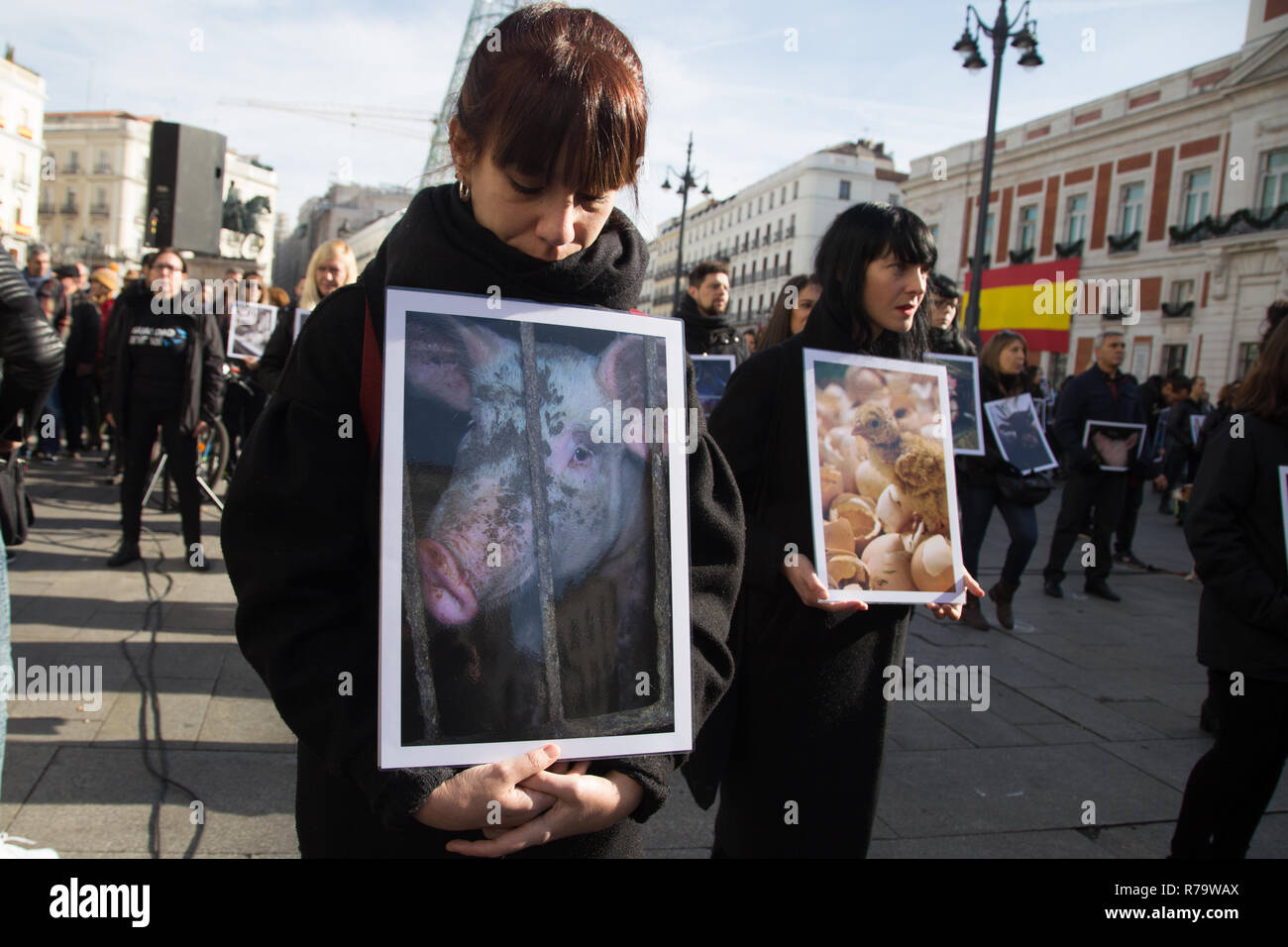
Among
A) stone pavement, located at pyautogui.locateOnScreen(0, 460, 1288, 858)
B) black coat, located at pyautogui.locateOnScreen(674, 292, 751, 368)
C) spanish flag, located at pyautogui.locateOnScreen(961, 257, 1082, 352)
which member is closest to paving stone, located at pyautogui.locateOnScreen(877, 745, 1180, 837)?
stone pavement, located at pyautogui.locateOnScreen(0, 460, 1288, 858)

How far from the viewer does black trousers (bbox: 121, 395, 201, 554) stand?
6.12 metres

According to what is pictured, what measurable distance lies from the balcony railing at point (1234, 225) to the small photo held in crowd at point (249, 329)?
28995mm

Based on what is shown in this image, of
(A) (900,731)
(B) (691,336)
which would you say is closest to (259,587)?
(A) (900,731)

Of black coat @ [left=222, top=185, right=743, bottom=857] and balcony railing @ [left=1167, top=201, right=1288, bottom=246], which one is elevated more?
balcony railing @ [left=1167, top=201, right=1288, bottom=246]

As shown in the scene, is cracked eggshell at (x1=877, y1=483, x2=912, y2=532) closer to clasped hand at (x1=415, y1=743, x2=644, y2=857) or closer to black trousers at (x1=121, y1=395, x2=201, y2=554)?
clasped hand at (x1=415, y1=743, x2=644, y2=857)

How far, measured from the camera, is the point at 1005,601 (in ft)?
21.4

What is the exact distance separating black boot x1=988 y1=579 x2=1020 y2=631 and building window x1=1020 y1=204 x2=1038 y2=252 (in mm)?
34598

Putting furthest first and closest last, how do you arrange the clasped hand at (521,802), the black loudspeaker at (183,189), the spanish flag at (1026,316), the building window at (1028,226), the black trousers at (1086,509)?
the building window at (1028,226) < the spanish flag at (1026,316) < the black loudspeaker at (183,189) < the black trousers at (1086,509) < the clasped hand at (521,802)

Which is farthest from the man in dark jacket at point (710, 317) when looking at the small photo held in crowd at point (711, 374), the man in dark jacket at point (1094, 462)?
the man in dark jacket at point (1094, 462)

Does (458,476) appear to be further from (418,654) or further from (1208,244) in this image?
(1208,244)

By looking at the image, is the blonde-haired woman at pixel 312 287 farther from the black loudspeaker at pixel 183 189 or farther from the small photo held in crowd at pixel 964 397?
the small photo held in crowd at pixel 964 397

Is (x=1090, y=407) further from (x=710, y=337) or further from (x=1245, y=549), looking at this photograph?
(x=1245, y=549)

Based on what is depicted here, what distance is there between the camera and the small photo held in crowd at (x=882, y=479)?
83.0 inches
